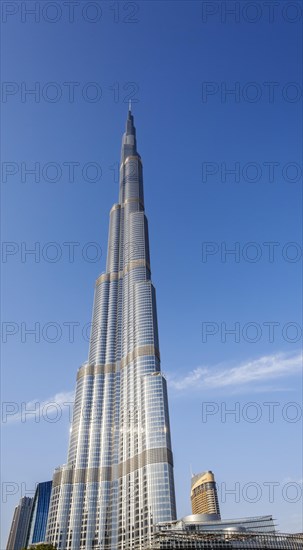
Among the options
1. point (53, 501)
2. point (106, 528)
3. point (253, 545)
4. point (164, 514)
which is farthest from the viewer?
point (53, 501)

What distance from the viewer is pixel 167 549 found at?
11594 cm

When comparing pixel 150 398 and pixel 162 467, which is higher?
pixel 150 398

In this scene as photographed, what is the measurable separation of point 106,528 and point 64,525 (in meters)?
20.2

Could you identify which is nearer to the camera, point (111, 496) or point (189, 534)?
point (189, 534)

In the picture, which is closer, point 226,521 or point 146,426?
point 226,521

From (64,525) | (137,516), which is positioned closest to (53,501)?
(64,525)

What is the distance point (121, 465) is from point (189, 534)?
3460 inches

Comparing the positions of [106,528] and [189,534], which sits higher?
[189,534]

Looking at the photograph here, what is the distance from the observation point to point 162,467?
17300cm

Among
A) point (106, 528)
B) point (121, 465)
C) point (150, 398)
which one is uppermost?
point (150, 398)

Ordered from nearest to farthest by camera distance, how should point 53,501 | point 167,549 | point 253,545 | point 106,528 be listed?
point 167,549
point 253,545
point 106,528
point 53,501

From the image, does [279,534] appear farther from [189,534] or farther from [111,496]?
[111,496]

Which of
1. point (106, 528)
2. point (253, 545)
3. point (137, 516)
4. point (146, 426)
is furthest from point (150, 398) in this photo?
point (253, 545)

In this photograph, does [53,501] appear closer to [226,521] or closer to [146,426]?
[146,426]
